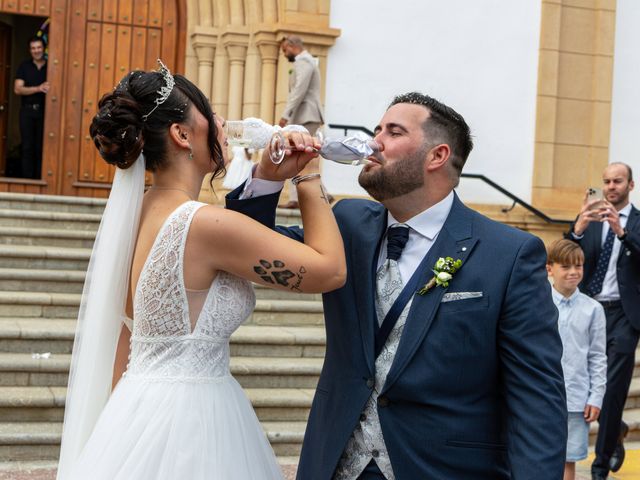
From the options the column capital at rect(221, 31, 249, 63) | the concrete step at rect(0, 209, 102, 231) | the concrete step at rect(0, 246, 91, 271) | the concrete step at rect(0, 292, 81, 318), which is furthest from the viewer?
the column capital at rect(221, 31, 249, 63)

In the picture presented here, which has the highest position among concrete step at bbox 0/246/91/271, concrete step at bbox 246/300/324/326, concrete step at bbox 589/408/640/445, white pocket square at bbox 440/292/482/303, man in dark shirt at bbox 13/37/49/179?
man in dark shirt at bbox 13/37/49/179

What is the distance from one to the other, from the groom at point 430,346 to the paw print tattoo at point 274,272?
0.81ft

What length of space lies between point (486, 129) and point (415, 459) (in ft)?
29.7

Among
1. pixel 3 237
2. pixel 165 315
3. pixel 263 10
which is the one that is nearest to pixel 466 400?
pixel 165 315

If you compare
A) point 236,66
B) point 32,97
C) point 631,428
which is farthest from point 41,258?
point 631,428

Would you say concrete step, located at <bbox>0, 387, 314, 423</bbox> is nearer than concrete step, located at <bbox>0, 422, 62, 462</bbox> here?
No

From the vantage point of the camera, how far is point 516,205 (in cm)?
1157

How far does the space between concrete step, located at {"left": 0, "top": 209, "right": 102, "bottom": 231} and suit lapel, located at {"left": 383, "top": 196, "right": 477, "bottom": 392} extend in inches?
273

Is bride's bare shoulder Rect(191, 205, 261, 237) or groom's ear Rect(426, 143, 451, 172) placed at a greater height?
groom's ear Rect(426, 143, 451, 172)

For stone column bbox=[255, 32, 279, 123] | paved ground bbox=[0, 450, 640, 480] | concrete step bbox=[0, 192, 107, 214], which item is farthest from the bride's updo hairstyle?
stone column bbox=[255, 32, 279, 123]

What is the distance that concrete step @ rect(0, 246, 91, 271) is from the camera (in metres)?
8.48

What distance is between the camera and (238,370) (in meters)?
7.11

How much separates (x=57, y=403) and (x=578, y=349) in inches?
125

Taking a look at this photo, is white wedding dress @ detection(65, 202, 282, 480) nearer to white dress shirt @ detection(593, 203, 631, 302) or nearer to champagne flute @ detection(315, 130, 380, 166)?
champagne flute @ detection(315, 130, 380, 166)
